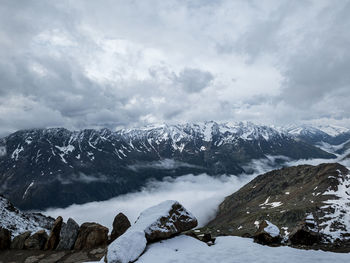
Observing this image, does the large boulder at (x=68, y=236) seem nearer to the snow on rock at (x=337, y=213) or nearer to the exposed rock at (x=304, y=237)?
the exposed rock at (x=304, y=237)

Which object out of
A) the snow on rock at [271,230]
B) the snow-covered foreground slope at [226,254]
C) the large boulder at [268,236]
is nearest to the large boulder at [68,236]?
the snow-covered foreground slope at [226,254]

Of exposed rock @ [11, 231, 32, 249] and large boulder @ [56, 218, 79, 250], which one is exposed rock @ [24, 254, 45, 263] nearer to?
large boulder @ [56, 218, 79, 250]

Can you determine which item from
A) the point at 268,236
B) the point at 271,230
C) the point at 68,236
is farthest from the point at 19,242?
the point at 271,230

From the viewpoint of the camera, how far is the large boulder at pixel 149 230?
16.5m

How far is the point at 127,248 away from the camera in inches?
663

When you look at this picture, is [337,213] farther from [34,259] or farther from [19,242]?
[19,242]

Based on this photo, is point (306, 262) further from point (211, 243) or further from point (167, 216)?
point (167, 216)

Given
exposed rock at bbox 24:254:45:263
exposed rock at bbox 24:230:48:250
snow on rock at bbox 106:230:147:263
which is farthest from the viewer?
exposed rock at bbox 24:230:48:250

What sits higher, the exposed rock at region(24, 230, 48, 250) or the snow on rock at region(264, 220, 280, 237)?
the snow on rock at region(264, 220, 280, 237)

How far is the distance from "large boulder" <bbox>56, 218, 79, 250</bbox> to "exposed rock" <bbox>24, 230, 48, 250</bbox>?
222 centimetres

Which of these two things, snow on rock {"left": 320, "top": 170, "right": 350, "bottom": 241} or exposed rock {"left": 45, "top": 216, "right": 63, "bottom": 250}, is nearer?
exposed rock {"left": 45, "top": 216, "right": 63, "bottom": 250}

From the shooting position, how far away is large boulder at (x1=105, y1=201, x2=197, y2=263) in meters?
16.5

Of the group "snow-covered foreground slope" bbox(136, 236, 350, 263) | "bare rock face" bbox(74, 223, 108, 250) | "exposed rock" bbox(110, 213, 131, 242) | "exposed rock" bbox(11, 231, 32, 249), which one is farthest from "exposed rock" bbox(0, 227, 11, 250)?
"snow-covered foreground slope" bbox(136, 236, 350, 263)

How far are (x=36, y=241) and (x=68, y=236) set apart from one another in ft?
12.5
